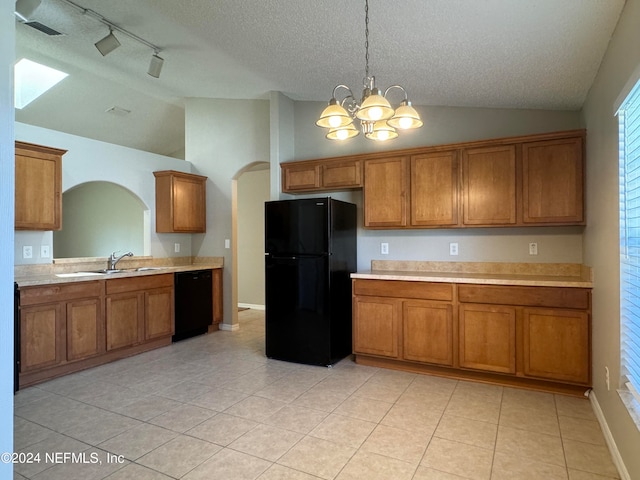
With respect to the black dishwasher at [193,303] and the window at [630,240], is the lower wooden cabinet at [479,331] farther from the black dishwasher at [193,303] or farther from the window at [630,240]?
the black dishwasher at [193,303]

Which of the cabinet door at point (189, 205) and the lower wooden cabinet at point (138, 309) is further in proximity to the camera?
the cabinet door at point (189, 205)

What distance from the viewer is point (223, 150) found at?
5.34m

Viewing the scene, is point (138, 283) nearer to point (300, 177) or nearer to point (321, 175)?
point (300, 177)

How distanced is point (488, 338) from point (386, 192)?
167 centimetres

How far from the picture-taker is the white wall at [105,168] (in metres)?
3.61

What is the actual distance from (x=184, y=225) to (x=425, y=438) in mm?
3997

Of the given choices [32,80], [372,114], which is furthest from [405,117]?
[32,80]

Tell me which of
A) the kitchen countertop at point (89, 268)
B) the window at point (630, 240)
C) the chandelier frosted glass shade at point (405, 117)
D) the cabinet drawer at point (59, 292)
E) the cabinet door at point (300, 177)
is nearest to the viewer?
the window at point (630, 240)

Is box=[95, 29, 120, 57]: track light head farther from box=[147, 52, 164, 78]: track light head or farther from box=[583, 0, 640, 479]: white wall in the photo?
box=[583, 0, 640, 479]: white wall

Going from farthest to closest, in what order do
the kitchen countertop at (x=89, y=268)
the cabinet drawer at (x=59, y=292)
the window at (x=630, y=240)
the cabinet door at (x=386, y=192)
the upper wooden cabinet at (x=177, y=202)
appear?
1. the upper wooden cabinet at (x=177, y=202)
2. the cabinet door at (x=386, y=192)
3. the kitchen countertop at (x=89, y=268)
4. the cabinet drawer at (x=59, y=292)
5. the window at (x=630, y=240)

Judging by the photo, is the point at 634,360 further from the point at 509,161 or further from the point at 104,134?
the point at 104,134

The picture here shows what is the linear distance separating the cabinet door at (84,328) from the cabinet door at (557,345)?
400 cm

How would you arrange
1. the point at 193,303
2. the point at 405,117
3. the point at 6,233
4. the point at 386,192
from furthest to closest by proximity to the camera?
the point at 193,303 < the point at 386,192 < the point at 405,117 < the point at 6,233

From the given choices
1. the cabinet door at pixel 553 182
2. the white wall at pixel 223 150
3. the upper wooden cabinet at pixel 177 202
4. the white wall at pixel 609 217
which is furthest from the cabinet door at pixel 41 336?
the cabinet door at pixel 553 182
